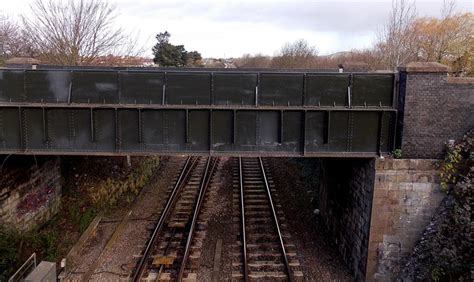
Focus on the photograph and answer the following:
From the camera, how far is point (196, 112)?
11.3m

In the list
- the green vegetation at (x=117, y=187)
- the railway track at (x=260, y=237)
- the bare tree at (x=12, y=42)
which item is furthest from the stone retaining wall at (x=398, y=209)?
the bare tree at (x=12, y=42)

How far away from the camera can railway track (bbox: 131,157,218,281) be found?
11.6m

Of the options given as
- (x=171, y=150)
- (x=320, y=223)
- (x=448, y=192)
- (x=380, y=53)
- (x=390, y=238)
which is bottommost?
(x=320, y=223)

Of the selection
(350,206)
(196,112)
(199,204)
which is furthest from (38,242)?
(350,206)

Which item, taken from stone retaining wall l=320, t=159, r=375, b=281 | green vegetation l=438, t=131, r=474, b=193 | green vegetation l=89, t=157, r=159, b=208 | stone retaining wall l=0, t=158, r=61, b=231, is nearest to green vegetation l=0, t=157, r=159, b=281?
green vegetation l=89, t=157, r=159, b=208

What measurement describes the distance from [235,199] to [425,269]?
900cm

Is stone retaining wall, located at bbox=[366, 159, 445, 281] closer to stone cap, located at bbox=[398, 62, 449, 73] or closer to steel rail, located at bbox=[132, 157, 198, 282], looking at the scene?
stone cap, located at bbox=[398, 62, 449, 73]

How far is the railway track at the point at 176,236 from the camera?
1159 cm

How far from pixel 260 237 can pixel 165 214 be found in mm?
3896

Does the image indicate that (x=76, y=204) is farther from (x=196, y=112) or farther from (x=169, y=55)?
(x=169, y=55)

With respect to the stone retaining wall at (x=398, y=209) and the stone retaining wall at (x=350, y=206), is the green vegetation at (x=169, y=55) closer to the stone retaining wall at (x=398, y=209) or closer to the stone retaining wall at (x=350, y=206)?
the stone retaining wall at (x=350, y=206)

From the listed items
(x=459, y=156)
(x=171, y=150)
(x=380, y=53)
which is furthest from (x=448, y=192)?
(x=380, y=53)

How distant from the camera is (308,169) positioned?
2145 cm

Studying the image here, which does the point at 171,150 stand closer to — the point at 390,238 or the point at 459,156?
the point at 390,238
